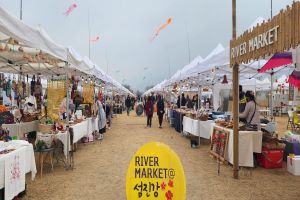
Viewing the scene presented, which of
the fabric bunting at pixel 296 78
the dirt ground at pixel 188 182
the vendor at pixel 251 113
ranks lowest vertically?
the dirt ground at pixel 188 182

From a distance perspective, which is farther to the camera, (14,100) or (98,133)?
(98,133)

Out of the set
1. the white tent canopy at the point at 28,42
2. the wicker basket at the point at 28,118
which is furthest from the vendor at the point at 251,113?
the wicker basket at the point at 28,118

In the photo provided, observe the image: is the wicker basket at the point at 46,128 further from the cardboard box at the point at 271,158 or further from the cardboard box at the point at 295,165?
the cardboard box at the point at 295,165

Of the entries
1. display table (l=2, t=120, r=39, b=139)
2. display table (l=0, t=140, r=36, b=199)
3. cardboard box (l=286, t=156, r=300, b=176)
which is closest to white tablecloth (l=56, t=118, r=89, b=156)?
display table (l=2, t=120, r=39, b=139)

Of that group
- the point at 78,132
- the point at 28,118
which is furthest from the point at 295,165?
the point at 28,118

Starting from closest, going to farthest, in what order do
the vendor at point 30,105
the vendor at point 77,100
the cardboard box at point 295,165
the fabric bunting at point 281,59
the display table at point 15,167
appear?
the display table at point 15,167 < the cardboard box at point 295,165 < the fabric bunting at point 281,59 < the vendor at point 30,105 < the vendor at point 77,100

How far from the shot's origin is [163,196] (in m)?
3.43

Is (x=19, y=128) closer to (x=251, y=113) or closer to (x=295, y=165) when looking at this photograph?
(x=251, y=113)

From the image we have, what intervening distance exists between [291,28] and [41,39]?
429 centimetres

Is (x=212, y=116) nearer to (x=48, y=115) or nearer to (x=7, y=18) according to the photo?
(x=48, y=115)

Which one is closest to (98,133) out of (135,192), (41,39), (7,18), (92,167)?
(92,167)

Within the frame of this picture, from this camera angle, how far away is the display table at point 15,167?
14.4 ft

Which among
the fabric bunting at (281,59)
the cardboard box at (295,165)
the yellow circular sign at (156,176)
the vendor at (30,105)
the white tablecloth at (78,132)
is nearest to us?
the yellow circular sign at (156,176)

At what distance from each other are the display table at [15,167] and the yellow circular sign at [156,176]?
1.98 meters
